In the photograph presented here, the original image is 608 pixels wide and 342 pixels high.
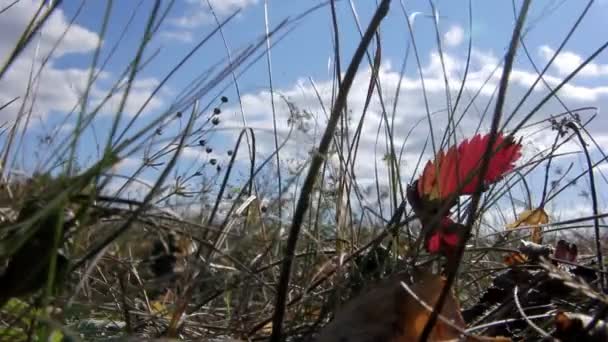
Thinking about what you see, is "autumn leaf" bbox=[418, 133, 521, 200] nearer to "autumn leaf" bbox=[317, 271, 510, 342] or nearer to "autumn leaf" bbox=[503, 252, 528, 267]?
"autumn leaf" bbox=[317, 271, 510, 342]

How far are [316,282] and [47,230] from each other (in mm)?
370

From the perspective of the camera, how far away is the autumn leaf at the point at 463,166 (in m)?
0.84

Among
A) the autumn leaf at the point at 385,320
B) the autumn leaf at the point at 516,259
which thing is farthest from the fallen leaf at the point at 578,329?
the autumn leaf at the point at 516,259

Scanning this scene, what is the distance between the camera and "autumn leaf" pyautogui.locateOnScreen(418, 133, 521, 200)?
0.84 meters

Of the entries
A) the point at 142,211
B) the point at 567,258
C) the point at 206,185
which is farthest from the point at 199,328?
the point at 567,258

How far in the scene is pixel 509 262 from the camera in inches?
44.3

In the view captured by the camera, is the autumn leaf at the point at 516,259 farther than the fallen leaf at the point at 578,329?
Yes

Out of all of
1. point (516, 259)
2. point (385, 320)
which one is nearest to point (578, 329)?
point (385, 320)

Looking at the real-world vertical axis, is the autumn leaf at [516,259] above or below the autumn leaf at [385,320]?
above

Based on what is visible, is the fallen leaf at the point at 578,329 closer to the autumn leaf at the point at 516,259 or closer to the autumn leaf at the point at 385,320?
the autumn leaf at the point at 385,320

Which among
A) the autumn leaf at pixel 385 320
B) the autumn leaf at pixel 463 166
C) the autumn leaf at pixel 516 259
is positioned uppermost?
the autumn leaf at pixel 463 166

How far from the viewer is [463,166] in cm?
87

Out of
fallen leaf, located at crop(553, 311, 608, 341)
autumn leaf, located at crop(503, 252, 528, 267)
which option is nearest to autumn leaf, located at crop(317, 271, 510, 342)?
fallen leaf, located at crop(553, 311, 608, 341)

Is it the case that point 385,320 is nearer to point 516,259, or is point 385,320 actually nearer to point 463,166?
point 463,166
